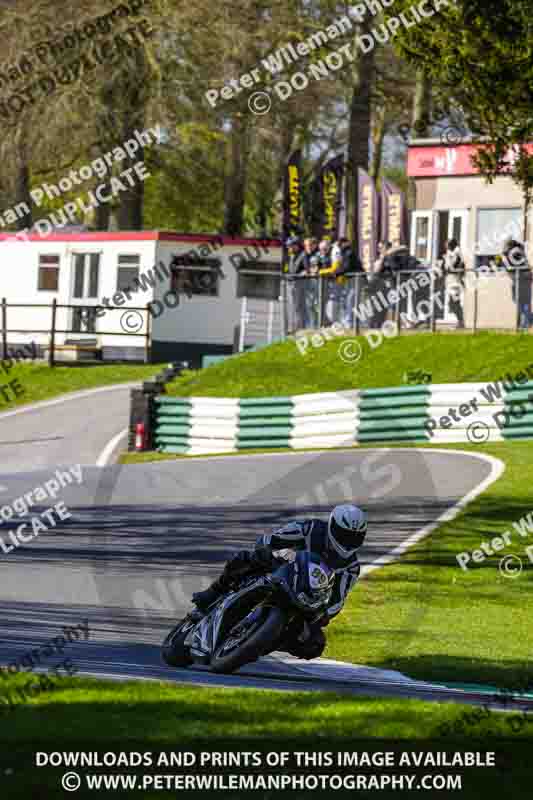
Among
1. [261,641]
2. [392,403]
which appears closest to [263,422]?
[392,403]

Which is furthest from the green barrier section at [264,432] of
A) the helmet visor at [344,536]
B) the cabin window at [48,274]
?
the helmet visor at [344,536]

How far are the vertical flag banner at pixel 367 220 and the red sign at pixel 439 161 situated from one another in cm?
117

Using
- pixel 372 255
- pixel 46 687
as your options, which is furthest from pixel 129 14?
pixel 46 687

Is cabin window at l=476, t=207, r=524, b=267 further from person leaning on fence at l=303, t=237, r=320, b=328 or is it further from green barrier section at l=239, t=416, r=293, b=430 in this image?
green barrier section at l=239, t=416, r=293, b=430

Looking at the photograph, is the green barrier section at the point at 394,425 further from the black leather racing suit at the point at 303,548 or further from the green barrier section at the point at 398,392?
the black leather racing suit at the point at 303,548

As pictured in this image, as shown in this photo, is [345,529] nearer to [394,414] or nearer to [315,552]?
[315,552]

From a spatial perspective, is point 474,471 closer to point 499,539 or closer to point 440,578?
point 499,539

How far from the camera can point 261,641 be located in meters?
9.05

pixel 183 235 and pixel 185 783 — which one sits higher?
pixel 183 235

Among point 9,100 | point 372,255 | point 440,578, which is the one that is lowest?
point 440,578

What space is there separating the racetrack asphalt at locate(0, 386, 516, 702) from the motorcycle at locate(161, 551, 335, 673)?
174mm

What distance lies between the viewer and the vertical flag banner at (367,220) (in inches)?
1270

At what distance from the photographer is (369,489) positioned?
67.9ft

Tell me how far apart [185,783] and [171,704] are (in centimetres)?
140
